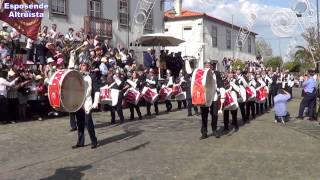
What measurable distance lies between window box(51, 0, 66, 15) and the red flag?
5683 millimetres

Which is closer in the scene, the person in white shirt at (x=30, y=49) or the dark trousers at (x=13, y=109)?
the dark trousers at (x=13, y=109)

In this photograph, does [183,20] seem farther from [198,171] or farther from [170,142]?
[198,171]

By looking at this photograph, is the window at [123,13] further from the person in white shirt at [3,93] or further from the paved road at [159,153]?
the paved road at [159,153]

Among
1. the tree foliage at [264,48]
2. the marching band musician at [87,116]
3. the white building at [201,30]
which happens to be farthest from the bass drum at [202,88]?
the tree foliage at [264,48]

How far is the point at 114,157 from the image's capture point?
11336 mm

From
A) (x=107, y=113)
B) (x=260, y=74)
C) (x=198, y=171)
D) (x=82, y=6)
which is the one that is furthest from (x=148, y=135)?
(x=82, y=6)

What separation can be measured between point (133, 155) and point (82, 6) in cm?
1755

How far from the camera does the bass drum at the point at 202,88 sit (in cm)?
1344

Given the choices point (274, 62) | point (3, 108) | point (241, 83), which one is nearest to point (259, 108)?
point (241, 83)

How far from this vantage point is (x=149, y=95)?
20.0 m

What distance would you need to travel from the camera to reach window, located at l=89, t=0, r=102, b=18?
2868 cm

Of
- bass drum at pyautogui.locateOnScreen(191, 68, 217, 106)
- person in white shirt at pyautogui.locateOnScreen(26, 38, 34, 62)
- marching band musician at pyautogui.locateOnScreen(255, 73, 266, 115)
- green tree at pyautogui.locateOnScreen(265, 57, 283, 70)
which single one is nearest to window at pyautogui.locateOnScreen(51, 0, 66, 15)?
person in white shirt at pyautogui.locateOnScreen(26, 38, 34, 62)

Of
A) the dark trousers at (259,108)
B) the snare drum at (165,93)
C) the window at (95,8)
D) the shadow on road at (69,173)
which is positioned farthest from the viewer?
the window at (95,8)

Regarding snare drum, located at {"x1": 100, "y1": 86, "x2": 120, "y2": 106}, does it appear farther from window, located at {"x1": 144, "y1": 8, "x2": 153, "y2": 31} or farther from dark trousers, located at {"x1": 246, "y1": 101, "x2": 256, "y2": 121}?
window, located at {"x1": 144, "y1": 8, "x2": 153, "y2": 31}
